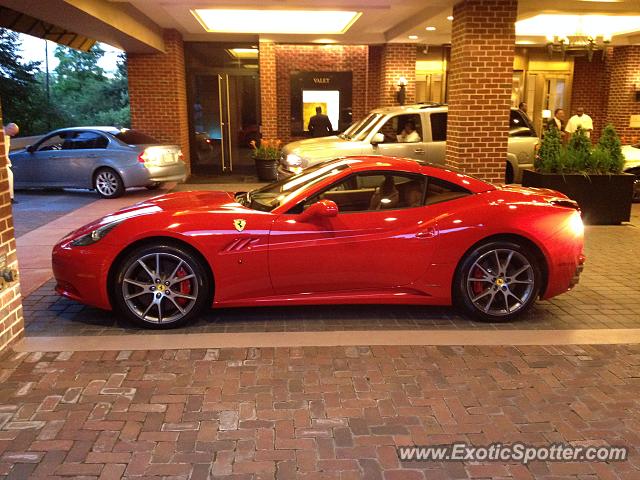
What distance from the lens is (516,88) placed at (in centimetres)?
1919

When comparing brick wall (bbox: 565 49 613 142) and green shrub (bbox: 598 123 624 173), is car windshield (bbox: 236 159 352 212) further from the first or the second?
brick wall (bbox: 565 49 613 142)

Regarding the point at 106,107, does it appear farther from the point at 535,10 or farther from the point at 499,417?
the point at 499,417

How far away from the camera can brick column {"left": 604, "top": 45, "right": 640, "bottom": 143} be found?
17.9 metres

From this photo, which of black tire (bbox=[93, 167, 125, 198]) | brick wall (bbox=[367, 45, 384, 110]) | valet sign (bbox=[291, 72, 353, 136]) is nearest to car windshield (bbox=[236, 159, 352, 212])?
black tire (bbox=[93, 167, 125, 198])

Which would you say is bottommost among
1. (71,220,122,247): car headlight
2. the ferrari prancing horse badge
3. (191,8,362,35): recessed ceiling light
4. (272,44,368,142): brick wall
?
(71,220,122,247): car headlight

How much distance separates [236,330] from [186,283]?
22.7 inches

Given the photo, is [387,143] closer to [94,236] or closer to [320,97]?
[94,236]

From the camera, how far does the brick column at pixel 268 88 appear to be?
16109 millimetres

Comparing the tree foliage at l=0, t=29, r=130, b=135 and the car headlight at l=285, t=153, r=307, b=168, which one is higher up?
the tree foliage at l=0, t=29, r=130, b=135

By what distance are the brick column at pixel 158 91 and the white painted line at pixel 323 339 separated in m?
11.3

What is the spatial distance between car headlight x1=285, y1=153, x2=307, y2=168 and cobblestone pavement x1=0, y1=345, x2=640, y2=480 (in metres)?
6.76

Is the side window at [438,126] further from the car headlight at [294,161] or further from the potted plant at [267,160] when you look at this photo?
the potted plant at [267,160]

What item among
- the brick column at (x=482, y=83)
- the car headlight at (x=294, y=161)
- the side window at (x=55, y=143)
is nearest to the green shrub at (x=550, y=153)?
the brick column at (x=482, y=83)

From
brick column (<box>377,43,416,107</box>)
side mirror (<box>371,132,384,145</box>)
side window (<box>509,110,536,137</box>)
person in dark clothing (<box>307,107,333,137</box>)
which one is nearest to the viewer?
side mirror (<box>371,132,384,145</box>)
